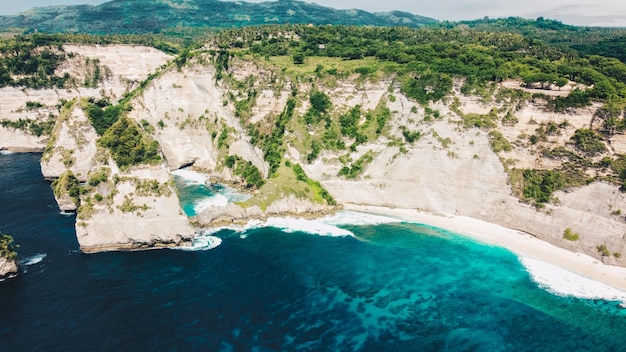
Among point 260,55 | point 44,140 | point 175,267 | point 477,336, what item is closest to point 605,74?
point 477,336

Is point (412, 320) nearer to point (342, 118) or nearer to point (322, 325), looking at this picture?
point (322, 325)

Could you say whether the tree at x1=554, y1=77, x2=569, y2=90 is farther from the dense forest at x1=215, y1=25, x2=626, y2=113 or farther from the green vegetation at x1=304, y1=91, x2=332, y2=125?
the green vegetation at x1=304, y1=91, x2=332, y2=125

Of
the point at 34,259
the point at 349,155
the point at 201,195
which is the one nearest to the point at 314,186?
the point at 349,155

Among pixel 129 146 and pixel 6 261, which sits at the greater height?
pixel 129 146

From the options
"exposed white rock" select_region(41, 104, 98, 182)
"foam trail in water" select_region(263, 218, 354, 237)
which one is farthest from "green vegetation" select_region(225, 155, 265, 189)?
"exposed white rock" select_region(41, 104, 98, 182)

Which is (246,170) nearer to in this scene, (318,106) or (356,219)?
(318,106)

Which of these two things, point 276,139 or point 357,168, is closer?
point 357,168
